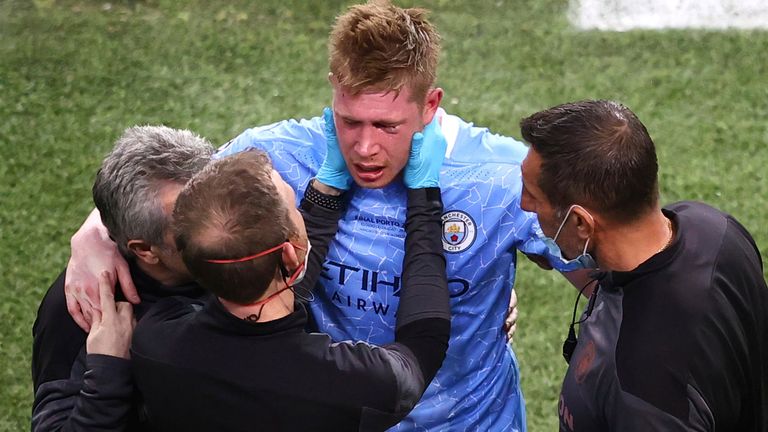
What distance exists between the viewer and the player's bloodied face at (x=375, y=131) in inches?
122

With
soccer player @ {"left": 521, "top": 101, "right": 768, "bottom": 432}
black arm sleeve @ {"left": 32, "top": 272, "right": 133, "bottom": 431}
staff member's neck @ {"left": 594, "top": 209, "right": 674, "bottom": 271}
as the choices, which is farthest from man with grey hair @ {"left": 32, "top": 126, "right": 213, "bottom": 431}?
staff member's neck @ {"left": 594, "top": 209, "right": 674, "bottom": 271}

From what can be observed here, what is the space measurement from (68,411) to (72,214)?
12.1 feet

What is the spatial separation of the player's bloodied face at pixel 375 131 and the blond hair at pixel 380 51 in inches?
1.3

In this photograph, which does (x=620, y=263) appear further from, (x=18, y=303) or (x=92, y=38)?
(x=92, y=38)

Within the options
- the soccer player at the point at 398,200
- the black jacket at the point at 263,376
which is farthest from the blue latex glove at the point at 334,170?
the black jacket at the point at 263,376

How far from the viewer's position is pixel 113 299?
2879mm

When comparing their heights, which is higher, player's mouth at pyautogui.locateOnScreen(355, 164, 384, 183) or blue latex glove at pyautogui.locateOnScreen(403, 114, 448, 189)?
blue latex glove at pyautogui.locateOnScreen(403, 114, 448, 189)

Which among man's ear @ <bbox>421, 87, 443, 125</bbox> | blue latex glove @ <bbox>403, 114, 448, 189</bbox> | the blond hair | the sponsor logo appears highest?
the blond hair

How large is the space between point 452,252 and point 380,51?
0.64m

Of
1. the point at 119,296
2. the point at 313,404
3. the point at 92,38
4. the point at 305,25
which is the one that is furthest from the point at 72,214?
the point at 313,404

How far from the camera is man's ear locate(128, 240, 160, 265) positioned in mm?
2859

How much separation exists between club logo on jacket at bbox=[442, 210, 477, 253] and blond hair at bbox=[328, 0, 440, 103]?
14.5 inches

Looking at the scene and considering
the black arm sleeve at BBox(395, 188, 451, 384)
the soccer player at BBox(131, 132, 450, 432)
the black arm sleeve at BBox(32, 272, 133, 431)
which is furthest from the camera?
the black arm sleeve at BBox(395, 188, 451, 384)

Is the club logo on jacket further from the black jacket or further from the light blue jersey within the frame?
the black jacket
